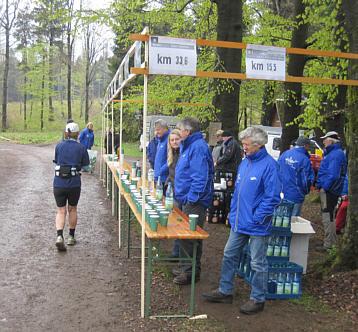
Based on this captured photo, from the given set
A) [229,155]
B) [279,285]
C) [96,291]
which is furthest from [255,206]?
[229,155]

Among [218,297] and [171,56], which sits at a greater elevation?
[171,56]

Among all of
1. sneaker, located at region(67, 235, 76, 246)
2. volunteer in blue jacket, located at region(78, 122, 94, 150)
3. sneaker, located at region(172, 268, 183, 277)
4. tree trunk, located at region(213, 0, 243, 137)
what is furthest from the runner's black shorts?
volunteer in blue jacket, located at region(78, 122, 94, 150)

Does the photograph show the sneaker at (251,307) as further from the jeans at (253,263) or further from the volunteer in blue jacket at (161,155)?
the volunteer in blue jacket at (161,155)

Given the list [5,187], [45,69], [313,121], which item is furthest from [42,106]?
[313,121]

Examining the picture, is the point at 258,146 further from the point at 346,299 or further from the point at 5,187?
the point at 5,187

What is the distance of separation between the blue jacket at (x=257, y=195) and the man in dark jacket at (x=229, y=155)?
377cm

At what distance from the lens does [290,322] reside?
12.8 feet

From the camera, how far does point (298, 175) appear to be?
6.35 meters

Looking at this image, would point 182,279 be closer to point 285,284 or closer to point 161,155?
point 285,284

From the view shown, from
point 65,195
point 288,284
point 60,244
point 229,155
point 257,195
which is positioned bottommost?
point 60,244

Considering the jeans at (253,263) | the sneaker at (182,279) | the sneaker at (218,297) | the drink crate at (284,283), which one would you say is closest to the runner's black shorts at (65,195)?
the sneaker at (182,279)

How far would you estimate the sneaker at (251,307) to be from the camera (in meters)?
3.98

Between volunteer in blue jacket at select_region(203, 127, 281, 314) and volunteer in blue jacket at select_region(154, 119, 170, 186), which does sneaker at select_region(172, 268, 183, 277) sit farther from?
volunteer in blue jacket at select_region(154, 119, 170, 186)

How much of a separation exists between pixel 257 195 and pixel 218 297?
4.16ft
